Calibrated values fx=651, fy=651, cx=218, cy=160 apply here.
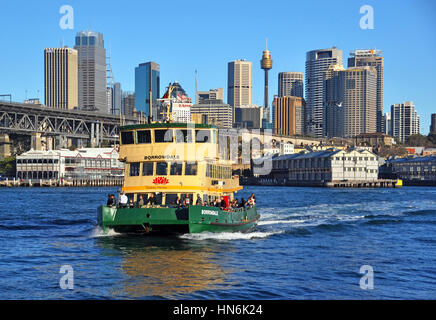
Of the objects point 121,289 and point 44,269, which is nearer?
point 121,289

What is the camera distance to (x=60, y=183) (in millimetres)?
172250

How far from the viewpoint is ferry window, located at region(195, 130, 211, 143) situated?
3584 centimetres

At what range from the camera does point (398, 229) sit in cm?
4628

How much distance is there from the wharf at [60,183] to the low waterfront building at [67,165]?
9.61 ft

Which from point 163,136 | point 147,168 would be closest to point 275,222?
point 147,168

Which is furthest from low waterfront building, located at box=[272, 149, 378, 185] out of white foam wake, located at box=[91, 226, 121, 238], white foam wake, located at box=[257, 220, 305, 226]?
white foam wake, located at box=[91, 226, 121, 238]

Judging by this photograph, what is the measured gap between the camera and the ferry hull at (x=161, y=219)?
33.2 meters

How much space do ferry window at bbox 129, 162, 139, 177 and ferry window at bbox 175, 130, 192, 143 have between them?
9.09ft

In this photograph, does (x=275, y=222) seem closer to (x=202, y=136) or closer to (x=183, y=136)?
(x=202, y=136)

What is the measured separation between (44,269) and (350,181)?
157 metres

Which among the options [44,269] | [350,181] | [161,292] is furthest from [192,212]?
[350,181]
